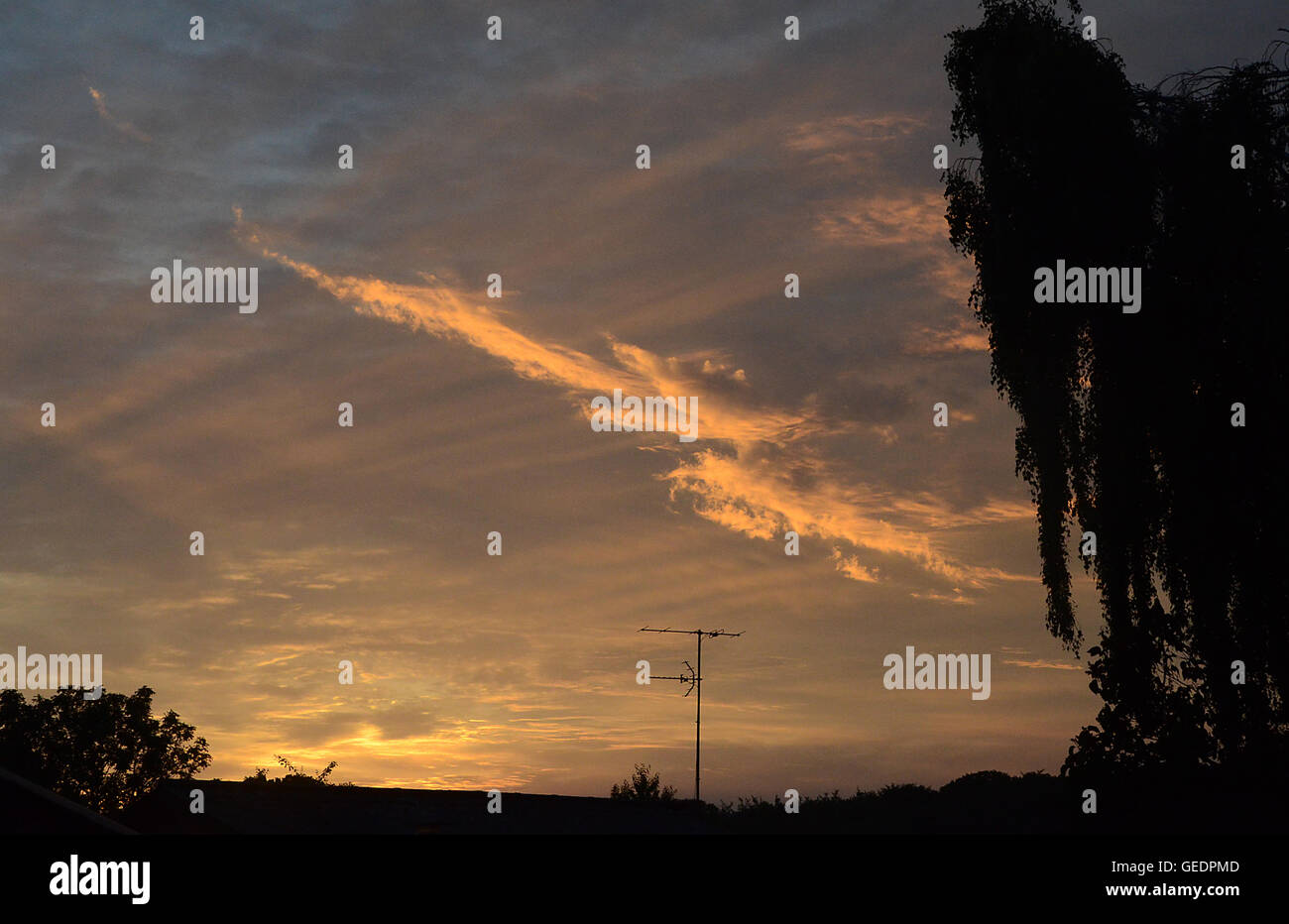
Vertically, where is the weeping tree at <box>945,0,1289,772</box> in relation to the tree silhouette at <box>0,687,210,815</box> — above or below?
above

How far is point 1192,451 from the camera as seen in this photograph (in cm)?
1702

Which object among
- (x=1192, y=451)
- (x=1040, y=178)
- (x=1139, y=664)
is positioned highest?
(x=1040, y=178)

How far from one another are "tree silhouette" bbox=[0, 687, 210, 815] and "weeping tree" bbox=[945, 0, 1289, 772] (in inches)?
2047

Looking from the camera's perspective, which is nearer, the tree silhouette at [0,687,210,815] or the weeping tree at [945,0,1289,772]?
the weeping tree at [945,0,1289,772]

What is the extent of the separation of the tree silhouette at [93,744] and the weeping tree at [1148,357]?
171 feet

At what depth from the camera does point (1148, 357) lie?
17.5 metres

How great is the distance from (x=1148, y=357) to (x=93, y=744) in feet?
193

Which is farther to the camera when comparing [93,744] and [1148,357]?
[93,744]

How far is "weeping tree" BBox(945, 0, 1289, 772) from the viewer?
16.7m

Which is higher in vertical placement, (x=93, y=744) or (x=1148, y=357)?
(x=1148, y=357)
